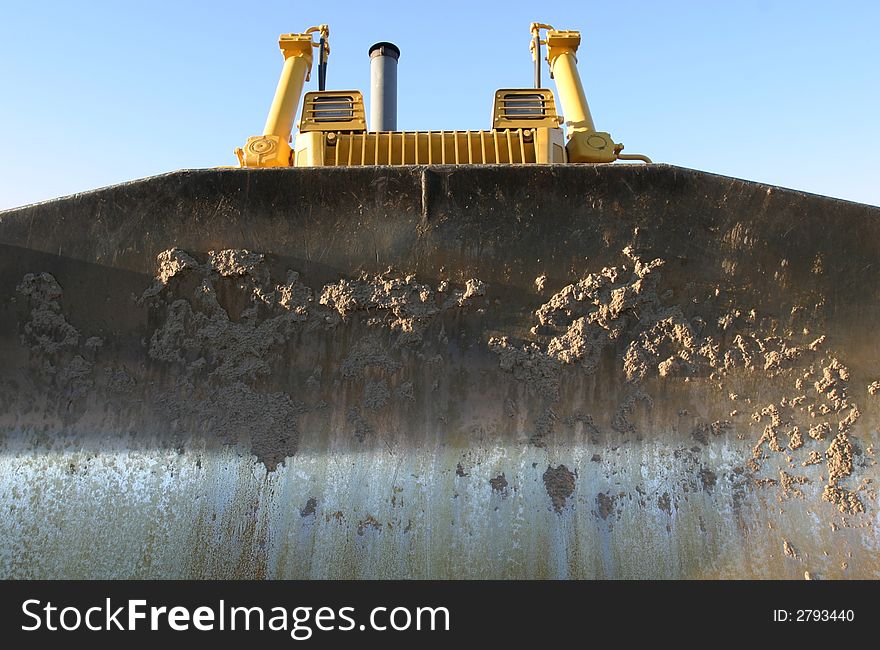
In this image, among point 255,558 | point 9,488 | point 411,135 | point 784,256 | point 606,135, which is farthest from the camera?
point 606,135

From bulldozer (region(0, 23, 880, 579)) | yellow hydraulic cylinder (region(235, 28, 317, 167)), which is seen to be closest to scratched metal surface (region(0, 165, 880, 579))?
bulldozer (region(0, 23, 880, 579))

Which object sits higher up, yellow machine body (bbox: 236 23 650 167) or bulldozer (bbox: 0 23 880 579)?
yellow machine body (bbox: 236 23 650 167)

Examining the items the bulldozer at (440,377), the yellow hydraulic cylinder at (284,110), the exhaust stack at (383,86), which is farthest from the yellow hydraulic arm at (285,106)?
the bulldozer at (440,377)

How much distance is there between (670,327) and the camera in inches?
90.0

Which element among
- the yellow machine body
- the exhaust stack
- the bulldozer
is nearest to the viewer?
the bulldozer

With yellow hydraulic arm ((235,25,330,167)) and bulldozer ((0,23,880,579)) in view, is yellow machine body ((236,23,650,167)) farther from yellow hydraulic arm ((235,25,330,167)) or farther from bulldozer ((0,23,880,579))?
bulldozer ((0,23,880,579))

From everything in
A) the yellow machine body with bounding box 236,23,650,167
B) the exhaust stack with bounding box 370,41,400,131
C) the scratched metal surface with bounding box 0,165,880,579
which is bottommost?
the scratched metal surface with bounding box 0,165,880,579

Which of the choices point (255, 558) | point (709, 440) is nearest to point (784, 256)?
point (709, 440)

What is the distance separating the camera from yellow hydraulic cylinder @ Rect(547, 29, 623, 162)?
150 inches

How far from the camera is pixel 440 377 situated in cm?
230

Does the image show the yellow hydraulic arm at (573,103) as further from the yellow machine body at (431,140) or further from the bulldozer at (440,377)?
the bulldozer at (440,377)

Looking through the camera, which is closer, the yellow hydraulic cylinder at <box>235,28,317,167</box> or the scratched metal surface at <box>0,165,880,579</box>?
the scratched metal surface at <box>0,165,880,579</box>
